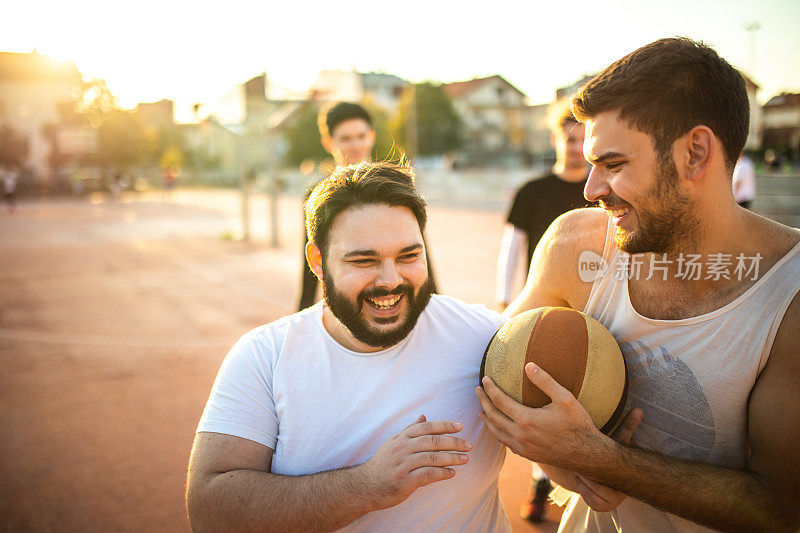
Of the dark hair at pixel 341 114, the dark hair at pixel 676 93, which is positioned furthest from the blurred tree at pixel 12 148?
the dark hair at pixel 676 93

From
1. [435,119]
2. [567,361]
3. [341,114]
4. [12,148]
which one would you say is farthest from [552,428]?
[12,148]

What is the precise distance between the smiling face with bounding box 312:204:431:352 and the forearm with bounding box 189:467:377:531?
49 cm

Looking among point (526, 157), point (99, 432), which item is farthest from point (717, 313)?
point (526, 157)

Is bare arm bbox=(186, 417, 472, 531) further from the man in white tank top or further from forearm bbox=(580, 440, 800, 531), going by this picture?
forearm bbox=(580, 440, 800, 531)

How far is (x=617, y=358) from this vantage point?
1.80 metres

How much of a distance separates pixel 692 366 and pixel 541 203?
103 inches

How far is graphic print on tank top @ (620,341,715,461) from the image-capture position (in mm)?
1705

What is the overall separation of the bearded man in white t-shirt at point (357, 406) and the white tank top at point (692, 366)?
510 millimetres

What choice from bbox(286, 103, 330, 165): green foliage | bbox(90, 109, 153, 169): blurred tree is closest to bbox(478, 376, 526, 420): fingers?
bbox(90, 109, 153, 169): blurred tree

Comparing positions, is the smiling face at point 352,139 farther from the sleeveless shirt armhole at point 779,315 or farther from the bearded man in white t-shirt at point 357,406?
the sleeveless shirt armhole at point 779,315

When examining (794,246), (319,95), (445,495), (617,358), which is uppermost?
(319,95)

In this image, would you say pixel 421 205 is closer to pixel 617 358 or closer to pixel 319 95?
pixel 617 358

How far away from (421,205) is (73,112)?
188 feet

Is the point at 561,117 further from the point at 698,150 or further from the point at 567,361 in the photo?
the point at 567,361
